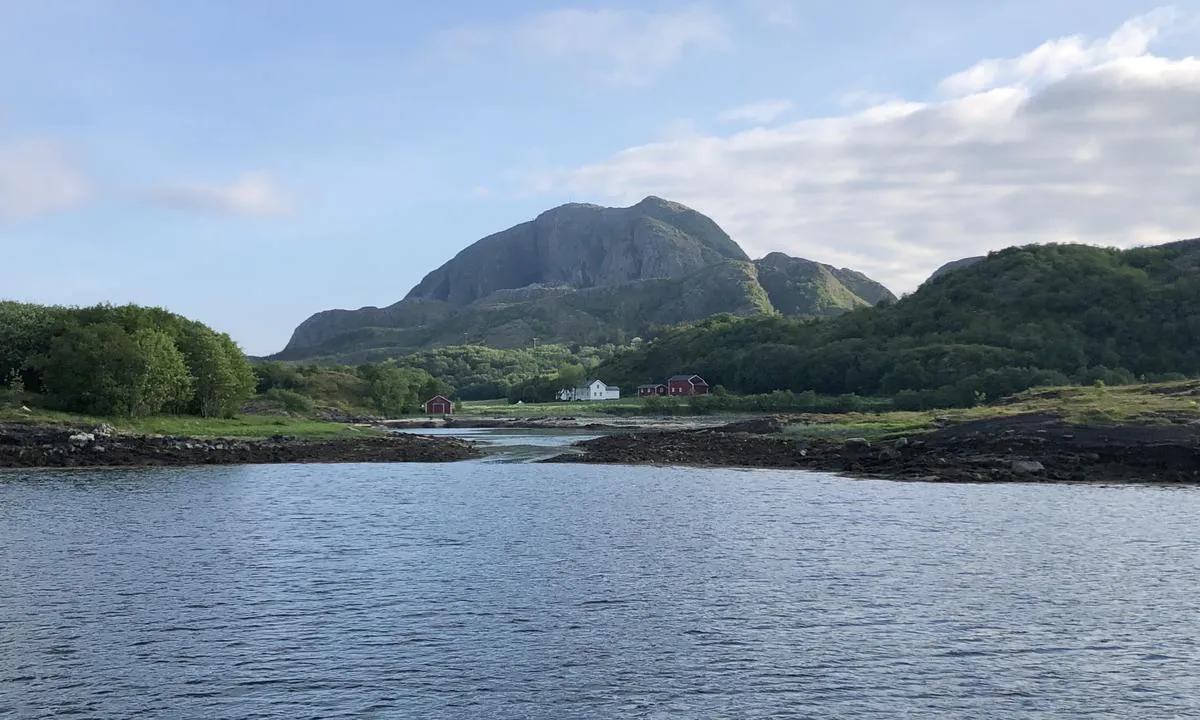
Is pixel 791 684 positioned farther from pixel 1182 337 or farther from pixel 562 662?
pixel 1182 337

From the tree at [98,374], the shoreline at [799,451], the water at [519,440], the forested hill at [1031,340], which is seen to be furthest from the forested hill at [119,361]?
the forested hill at [1031,340]

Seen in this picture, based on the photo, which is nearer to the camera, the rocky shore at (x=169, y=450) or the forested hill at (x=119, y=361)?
the rocky shore at (x=169, y=450)

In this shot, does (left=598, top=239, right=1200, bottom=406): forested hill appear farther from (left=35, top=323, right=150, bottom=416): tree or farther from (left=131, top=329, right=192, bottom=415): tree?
(left=35, top=323, right=150, bottom=416): tree

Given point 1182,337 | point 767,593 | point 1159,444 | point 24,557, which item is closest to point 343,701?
point 767,593

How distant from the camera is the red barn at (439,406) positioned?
18177 cm

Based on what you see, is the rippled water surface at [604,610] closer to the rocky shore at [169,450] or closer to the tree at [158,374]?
the rocky shore at [169,450]

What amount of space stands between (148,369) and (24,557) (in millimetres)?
55606

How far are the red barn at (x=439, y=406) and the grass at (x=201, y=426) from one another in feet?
269

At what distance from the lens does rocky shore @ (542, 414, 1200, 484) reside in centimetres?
5516

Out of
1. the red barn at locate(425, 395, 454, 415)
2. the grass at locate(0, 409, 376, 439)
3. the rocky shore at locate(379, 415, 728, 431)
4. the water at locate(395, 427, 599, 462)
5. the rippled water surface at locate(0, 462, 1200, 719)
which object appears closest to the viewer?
the rippled water surface at locate(0, 462, 1200, 719)

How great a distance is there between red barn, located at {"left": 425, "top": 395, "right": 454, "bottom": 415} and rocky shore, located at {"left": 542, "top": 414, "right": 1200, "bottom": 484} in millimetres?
105745

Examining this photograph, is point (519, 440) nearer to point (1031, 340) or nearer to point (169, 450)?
point (169, 450)

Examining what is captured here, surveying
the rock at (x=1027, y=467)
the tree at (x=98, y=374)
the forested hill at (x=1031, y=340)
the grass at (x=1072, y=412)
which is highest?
the forested hill at (x=1031, y=340)

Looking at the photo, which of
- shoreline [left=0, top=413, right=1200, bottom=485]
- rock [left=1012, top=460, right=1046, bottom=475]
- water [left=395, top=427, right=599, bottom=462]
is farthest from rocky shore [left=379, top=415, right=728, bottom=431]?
rock [left=1012, top=460, right=1046, bottom=475]
